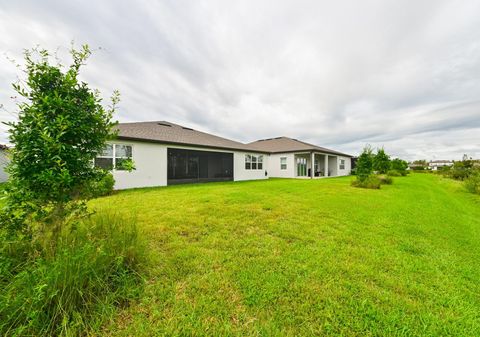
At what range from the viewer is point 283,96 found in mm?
16406

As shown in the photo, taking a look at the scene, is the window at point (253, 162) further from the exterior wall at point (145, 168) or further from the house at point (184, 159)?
the exterior wall at point (145, 168)

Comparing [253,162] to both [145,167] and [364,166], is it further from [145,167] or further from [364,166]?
[145,167]

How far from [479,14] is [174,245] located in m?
13.2

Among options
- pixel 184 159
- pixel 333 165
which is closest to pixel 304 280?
pixel 184 159

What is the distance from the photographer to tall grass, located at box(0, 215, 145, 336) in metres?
1.53

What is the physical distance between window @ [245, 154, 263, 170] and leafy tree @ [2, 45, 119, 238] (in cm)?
1641

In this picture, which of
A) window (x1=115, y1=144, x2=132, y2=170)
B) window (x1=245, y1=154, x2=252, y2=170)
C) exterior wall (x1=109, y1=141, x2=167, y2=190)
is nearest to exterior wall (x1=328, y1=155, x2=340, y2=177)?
window (x1=245, y1=154, x2=252, y2=170)

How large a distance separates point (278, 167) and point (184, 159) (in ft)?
42.1

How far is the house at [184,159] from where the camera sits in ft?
35.6

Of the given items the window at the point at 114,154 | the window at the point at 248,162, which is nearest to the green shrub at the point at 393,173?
the window at the point at 248,162

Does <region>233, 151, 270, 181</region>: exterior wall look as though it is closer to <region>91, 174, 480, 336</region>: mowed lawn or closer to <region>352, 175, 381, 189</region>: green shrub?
<region>352, 175, 381, 189</region>: green shrub

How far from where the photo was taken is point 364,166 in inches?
521

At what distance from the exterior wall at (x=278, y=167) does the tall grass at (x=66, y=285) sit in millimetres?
21062

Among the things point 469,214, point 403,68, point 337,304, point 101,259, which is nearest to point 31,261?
point 101,259
